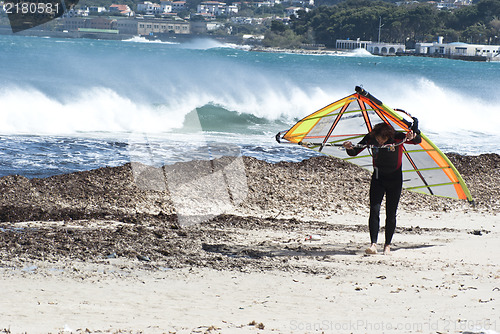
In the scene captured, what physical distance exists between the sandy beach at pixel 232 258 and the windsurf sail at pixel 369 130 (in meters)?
0.57

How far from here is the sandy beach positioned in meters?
4.72

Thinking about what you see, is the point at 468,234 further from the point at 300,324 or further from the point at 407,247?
the point at 300,324

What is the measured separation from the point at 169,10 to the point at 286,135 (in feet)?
627

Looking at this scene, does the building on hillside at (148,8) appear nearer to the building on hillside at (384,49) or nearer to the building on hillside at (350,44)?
the building on hillside at (350,44)

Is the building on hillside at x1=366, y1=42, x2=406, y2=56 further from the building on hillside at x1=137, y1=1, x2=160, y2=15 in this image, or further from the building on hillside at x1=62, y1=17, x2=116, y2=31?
the building on hillside at x1=137, y1=1, x2=160, y2=15

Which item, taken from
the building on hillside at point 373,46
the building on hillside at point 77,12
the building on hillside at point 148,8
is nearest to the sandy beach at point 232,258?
the building on hillside at point 373,46

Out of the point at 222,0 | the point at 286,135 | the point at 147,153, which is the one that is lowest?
the point at 147,153

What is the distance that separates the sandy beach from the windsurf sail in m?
0.57

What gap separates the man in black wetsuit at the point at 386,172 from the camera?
6.52 m

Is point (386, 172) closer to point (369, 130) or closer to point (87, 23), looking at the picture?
point (369, 130)

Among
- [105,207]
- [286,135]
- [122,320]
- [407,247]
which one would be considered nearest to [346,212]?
[286,135]

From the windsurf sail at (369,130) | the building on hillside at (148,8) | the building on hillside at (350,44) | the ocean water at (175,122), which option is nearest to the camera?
the windsurf sail at (369,130)

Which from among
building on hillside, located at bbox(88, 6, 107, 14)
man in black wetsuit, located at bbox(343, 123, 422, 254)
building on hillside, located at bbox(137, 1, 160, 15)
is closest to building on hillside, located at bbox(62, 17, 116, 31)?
building on hillside, located at bbox(88, 6, 107, 14)

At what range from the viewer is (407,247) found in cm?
708
